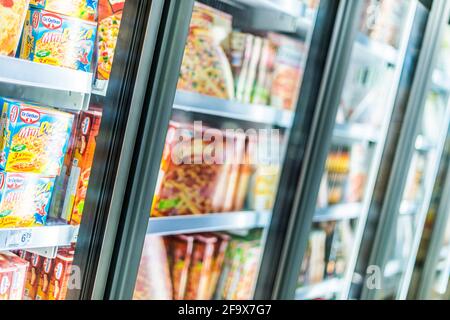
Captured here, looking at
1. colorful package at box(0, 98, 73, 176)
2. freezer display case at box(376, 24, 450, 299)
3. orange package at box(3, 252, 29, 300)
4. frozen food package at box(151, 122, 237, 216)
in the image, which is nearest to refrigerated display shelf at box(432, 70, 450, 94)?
freezer display case at box(376, 24, 450, 299)

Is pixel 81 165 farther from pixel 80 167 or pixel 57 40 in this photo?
pixel 57 40

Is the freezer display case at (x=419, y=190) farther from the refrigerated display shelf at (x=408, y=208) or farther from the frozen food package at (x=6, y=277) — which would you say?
the frozen food package at (x=6, y=277)

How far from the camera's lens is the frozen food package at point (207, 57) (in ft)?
6.22

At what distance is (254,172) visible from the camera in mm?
2287

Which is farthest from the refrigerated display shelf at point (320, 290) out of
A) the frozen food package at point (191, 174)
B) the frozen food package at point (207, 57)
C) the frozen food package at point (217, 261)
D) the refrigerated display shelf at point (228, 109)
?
the frozen food package at point (207, 57)

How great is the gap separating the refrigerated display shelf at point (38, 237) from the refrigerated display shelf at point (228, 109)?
0.45 metres

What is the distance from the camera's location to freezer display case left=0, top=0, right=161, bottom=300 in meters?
1.33

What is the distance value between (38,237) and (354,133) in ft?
5.00

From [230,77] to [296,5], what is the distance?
32 cm

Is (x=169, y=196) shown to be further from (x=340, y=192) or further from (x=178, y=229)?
(x=340, y=192)

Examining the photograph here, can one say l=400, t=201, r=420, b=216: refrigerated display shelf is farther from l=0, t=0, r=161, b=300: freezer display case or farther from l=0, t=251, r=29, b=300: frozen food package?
l=0, t=251, r=29, b=300: frozen food package

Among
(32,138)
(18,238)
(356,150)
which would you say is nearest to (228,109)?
(32,138)

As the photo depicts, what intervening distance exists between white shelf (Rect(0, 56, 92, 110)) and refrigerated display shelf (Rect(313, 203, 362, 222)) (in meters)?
1.28

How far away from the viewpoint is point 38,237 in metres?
1.32
